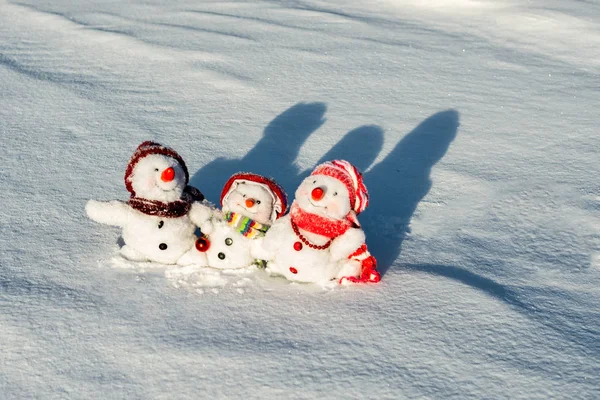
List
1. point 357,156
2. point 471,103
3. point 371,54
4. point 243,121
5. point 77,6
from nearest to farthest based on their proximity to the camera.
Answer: point 357,156 → point 243,121 → point 471,103 → point 371,54 → point 77,6

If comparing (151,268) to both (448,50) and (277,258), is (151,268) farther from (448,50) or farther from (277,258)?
(448,50)

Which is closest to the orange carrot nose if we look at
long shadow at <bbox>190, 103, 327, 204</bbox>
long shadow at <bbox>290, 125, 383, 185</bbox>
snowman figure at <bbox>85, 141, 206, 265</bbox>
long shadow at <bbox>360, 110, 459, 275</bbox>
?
snowman figure at <bbox>85, 141, 206, 265</bbox>

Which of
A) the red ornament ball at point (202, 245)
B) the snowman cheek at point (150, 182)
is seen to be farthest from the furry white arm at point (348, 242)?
the snowman cheek at point (150, 182)

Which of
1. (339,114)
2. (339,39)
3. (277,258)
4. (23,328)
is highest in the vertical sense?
(339,39)

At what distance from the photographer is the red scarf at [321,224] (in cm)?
291

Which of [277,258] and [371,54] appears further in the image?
[371,54]

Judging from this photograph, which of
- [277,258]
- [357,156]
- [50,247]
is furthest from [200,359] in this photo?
[357,156]

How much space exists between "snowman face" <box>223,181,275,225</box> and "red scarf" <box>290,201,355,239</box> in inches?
6.1

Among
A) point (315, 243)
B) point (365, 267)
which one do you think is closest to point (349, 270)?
point (365, 267)

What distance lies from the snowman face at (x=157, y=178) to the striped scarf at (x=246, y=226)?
233mm

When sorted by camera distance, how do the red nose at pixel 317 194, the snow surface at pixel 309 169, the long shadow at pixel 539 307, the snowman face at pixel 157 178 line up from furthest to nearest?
1. the snowman face at pixel 157 178
2. the red nose at pixel 317 194
3. the long shadow at pixel 539 307
4. the snow surface at pixel 309 169

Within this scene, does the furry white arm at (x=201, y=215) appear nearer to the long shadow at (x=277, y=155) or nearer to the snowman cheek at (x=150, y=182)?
the snowman cheek at (x=150, y=182)

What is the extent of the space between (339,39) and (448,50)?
2.65 feet

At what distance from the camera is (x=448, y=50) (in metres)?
5.76
